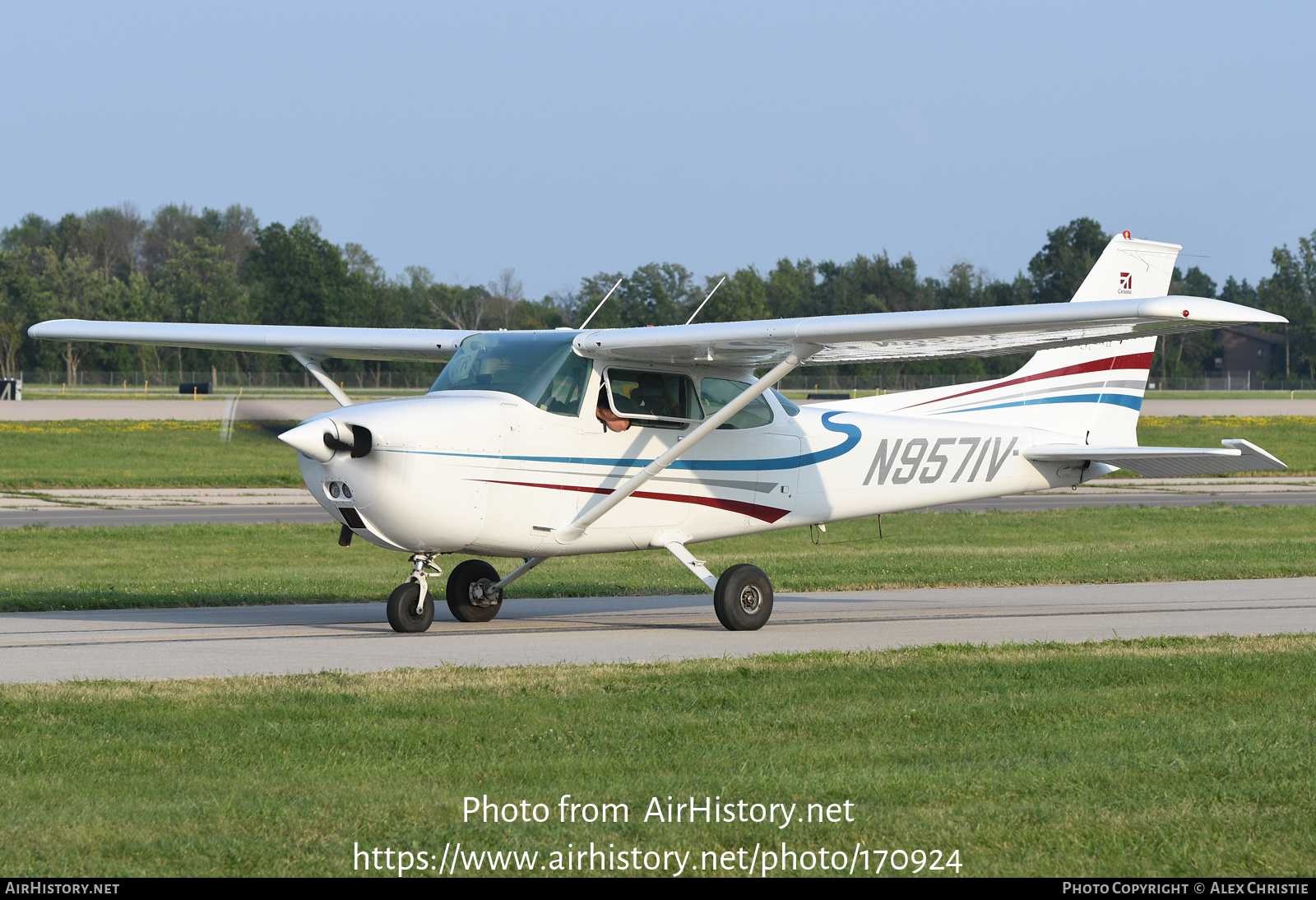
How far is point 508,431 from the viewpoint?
36.7ft

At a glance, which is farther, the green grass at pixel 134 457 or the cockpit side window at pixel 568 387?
the green grass at pixel 134 457

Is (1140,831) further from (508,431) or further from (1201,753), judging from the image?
(508,431)

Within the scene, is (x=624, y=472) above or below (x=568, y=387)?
below

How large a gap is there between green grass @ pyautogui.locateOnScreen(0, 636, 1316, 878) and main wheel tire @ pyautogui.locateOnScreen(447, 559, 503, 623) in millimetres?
3581

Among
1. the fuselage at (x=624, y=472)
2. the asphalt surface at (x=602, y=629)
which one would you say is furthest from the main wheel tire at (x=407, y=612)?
the fuselage at (x=624, y=472)

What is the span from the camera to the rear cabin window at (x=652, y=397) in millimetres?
11977

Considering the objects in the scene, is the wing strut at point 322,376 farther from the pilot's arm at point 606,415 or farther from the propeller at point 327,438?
the pilot's arm at point 606,415

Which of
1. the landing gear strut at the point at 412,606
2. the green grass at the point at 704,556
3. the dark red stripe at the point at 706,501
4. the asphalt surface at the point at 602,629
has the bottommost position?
the green grass at the point at 704,556

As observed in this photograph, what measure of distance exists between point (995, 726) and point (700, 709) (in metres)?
1.68

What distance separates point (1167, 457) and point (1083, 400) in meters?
1.41

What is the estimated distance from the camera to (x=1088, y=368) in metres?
15.1

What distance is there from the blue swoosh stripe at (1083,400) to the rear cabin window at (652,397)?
3664 millimetres

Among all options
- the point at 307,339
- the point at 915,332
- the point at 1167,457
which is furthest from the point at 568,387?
the point at 1167,457

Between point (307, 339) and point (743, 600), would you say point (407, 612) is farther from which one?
point (307, 339)
